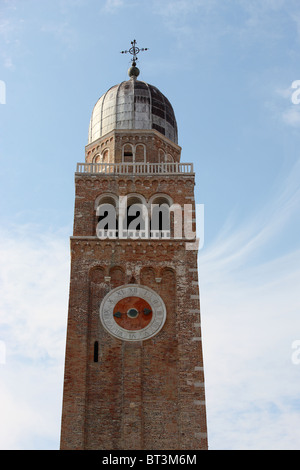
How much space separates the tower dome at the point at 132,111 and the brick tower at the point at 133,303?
0.69 ft

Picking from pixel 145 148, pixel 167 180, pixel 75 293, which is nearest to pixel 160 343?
pixel 75 293

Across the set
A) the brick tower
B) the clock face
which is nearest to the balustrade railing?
the brick tower

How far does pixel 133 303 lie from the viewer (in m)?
36.7

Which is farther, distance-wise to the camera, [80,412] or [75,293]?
[75,293]

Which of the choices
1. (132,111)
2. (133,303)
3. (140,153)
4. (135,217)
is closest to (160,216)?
(135,217)

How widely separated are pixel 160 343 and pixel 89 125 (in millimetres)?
16911

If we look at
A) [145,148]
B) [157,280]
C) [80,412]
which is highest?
[145,148]

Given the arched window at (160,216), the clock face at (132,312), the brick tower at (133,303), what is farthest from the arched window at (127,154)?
the clock face at (132,312)

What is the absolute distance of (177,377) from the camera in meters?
34.6

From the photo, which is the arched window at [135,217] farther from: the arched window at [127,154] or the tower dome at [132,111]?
the tower dome at [132,111]

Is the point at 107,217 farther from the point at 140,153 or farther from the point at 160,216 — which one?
the point at 140,153

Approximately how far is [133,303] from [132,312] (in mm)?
515

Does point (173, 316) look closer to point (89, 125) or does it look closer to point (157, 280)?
point (157, 280)
